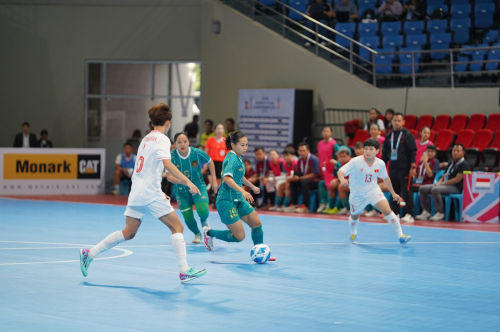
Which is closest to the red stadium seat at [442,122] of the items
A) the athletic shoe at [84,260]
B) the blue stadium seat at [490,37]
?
the blue stadium seat at [490,37]

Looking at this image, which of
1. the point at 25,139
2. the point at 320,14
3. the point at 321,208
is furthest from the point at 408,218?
the point at 25,139

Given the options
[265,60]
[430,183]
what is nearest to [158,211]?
[430,183]

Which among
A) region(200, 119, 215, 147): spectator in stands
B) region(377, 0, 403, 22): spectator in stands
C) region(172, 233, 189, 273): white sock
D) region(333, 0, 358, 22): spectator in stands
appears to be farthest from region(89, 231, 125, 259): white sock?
region(333, 0, 358, 22): spectator in stands

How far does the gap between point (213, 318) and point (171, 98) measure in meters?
19.0

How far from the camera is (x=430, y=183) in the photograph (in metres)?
15.2

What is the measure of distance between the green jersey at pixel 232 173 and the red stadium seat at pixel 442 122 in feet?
32.0

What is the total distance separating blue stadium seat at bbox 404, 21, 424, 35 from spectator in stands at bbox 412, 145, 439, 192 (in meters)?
5.57

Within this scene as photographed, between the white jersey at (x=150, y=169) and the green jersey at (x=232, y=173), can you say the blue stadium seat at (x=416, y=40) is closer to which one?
the green jersey at (x=232, y=173)

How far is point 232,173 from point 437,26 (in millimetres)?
12458

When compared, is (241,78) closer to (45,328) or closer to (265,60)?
(265,60)

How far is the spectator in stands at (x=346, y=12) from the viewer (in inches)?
824

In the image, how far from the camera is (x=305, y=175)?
53.9ft

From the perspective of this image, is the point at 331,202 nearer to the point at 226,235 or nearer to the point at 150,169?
the point at 226,235

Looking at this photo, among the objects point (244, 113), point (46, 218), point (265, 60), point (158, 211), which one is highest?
point (265, 60)
